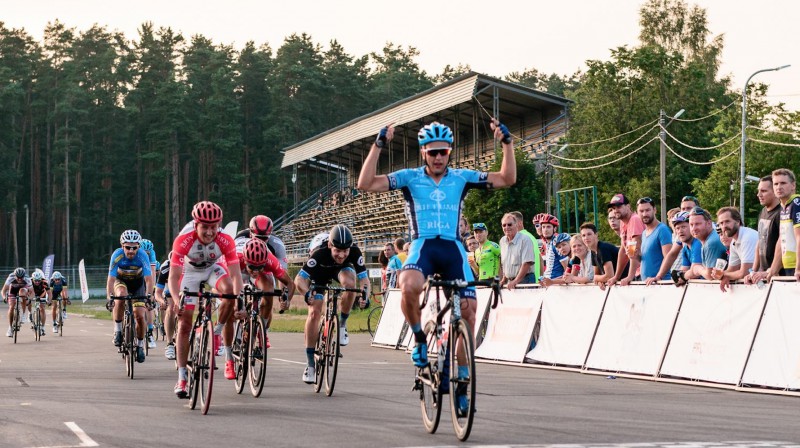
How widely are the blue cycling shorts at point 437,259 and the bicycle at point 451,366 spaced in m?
0.12

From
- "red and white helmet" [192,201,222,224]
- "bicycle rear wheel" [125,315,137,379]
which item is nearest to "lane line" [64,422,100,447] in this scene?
"red and white helmet" [192,201,222,224]

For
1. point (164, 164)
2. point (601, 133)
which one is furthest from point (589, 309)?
point (164, 164)

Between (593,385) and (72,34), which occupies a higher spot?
(72,34)

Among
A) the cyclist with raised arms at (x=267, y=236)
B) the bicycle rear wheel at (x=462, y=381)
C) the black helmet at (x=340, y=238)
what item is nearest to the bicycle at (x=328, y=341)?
the black helmet at (x=340, y=238)

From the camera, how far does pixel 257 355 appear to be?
1282 cm

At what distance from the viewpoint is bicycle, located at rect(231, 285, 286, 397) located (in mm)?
12664

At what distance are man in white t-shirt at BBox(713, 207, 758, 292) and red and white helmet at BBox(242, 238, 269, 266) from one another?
5222 millimetres

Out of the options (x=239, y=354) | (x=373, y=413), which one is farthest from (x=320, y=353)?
(x=373, y=413)

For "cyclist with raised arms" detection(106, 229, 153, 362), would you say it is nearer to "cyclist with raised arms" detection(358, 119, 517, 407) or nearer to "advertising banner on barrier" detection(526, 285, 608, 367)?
"advertising banner on barrier" detection(526, 285, 608, 367)

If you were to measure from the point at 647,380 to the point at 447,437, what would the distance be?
20.9 ft

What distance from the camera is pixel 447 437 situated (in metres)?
8.80

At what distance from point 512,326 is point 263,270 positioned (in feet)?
18.4

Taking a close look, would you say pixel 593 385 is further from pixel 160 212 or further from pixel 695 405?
pixel 160 212

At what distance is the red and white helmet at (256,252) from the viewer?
1361cm
